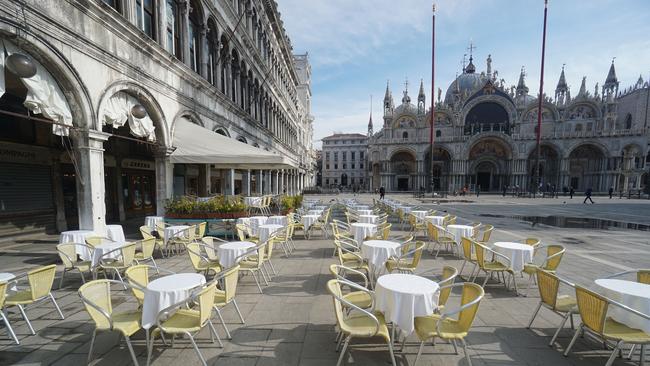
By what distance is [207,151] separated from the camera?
931 centimetres

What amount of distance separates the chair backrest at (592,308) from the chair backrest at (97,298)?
5.21 metres

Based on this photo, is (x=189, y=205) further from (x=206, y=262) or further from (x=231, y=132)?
(x=231, y=132)

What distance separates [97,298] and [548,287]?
5624 mm

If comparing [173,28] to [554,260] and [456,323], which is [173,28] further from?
[554,260]

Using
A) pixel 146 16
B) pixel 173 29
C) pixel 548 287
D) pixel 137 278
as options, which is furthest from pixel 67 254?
pixel 173 29

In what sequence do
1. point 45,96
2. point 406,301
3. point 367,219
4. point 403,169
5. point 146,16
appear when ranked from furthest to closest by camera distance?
point 403,169
point 146,16
point 367,219
point 45,96
point 406,301

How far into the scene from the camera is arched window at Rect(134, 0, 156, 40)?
924 cm

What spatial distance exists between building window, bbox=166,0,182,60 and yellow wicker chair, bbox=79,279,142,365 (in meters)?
10.8

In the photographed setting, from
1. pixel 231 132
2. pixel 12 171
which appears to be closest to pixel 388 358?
pixel 12 171

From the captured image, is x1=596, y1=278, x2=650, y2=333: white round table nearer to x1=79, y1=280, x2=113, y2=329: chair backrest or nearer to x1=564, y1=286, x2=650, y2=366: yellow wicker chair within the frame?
x1=564, y1=286, x2=650, y2=366: yellow wicker chair

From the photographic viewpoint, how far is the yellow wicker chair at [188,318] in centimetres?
286

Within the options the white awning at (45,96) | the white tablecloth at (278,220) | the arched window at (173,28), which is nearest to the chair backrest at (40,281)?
the white awning at (45,96)

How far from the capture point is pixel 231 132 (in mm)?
15641

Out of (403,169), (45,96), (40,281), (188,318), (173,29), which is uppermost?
(173,29)
